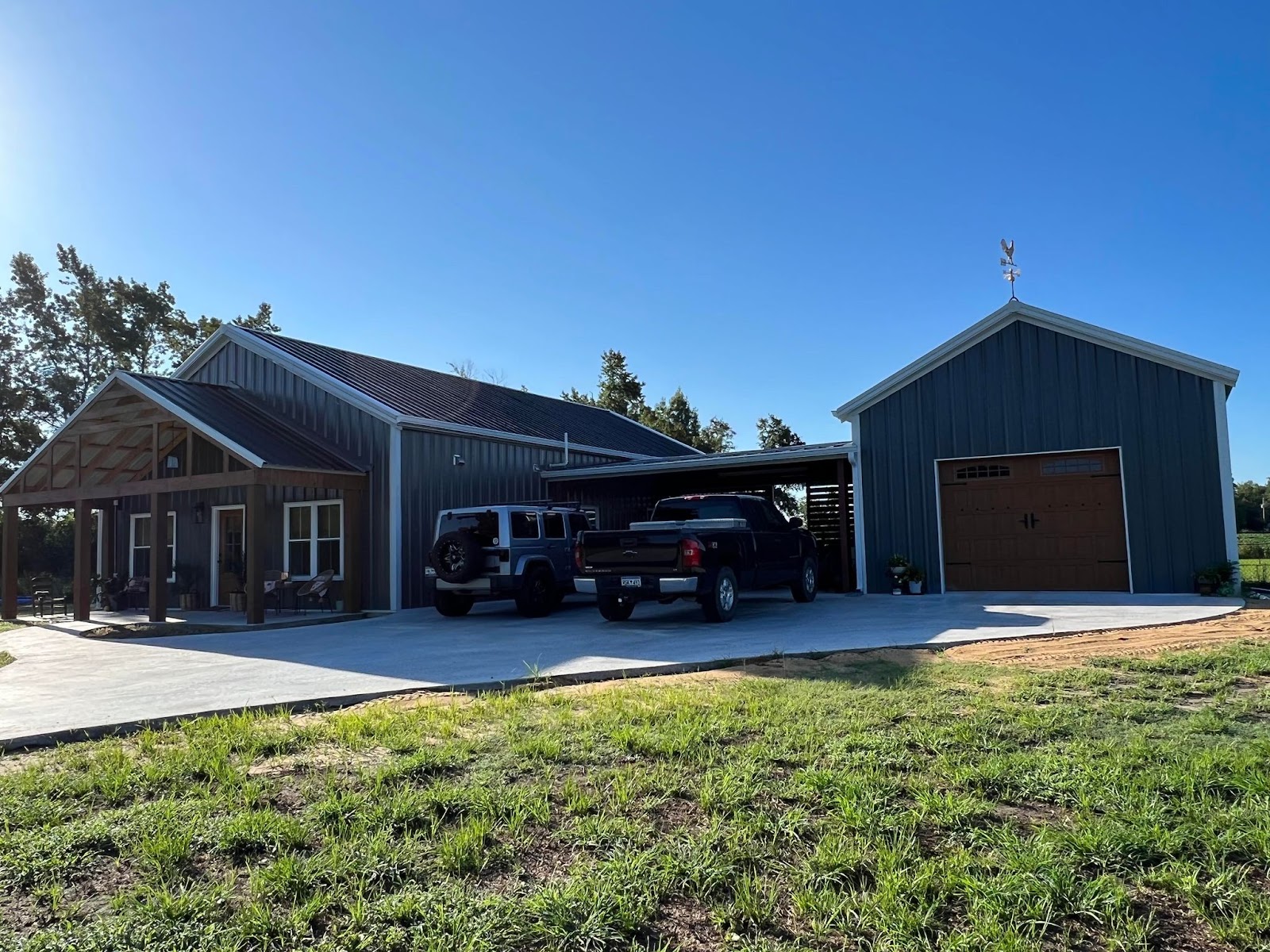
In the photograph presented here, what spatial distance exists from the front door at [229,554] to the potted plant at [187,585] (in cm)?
67

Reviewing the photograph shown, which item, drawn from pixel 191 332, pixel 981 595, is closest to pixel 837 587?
pixel 981 595

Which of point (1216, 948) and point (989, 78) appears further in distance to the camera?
point (989, 78)

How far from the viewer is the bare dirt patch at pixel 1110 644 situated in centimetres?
762

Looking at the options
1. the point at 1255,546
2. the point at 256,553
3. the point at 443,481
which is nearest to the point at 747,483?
the point at 443,481

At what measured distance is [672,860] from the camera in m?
3.25

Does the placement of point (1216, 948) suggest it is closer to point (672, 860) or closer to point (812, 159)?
point (672, 860)

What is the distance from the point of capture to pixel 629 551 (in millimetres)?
11445

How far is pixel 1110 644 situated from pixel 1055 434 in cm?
715

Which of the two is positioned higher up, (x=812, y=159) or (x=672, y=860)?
(x=812, y=159)

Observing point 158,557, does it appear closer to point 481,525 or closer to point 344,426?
point 344,426

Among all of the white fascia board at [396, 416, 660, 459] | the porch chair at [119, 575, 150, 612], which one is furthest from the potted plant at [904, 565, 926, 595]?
the porch chair at [119, 575, 150, 612]

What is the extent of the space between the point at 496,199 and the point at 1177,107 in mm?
11728

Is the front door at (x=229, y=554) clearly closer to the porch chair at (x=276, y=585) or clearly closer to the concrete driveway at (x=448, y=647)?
the porch chair at (x=276, y=585)

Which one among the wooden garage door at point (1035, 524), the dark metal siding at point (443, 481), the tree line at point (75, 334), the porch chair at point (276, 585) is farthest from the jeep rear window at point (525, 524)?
the tree line at point (75, 334)
